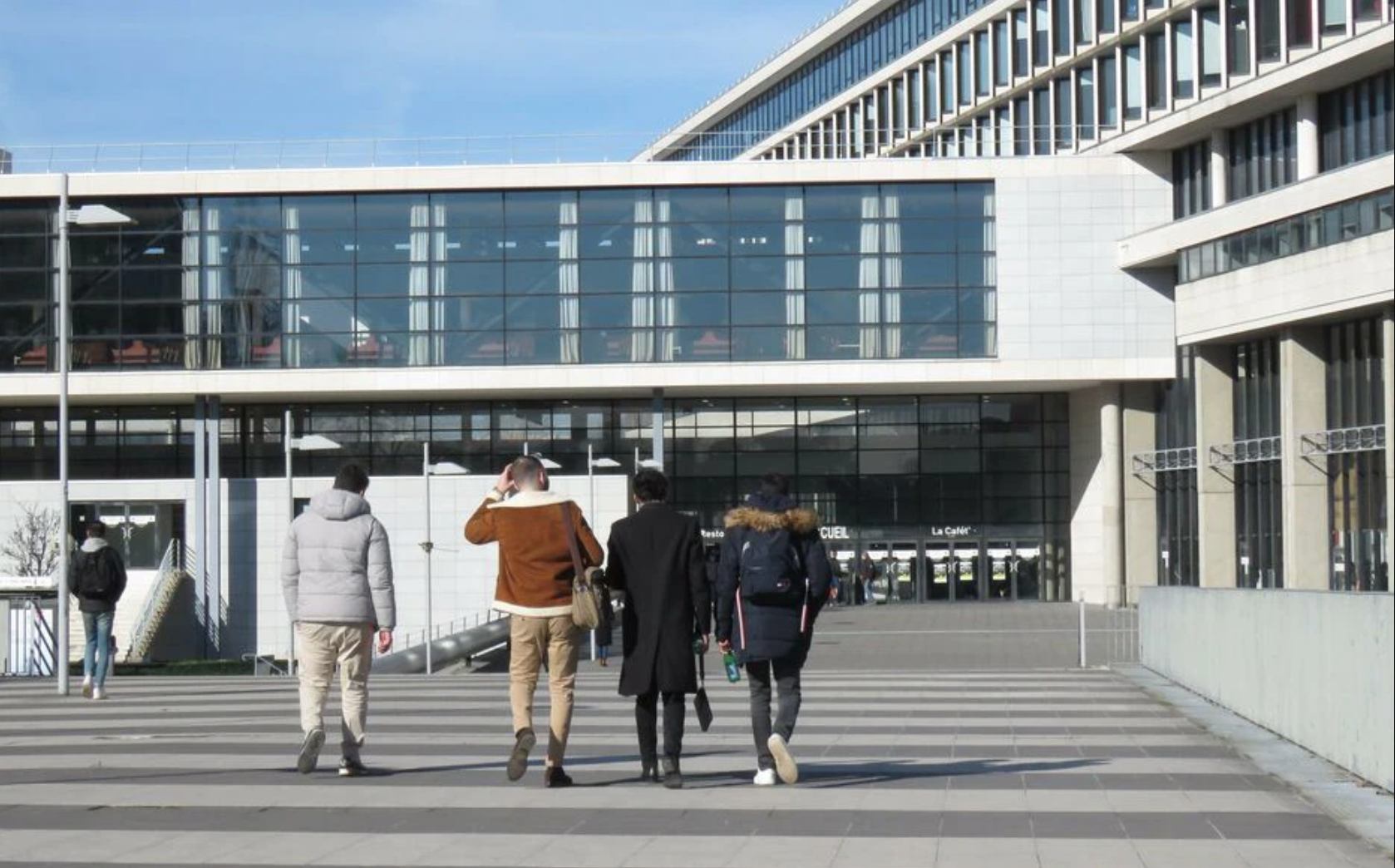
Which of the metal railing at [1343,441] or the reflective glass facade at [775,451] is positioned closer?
the metal railing at [1343,441]

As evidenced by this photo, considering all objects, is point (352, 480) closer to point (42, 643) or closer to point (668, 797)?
point (668, 797)

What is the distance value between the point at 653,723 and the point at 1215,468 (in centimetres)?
5119

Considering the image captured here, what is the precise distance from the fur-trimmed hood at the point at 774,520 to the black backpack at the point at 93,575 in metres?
10.8

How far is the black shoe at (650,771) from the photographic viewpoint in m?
12.2

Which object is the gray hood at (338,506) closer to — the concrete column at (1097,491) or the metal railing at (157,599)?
the metal railing at (157,599)

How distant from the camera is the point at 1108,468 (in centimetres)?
6544

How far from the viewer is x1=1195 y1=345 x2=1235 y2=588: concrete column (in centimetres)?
6081

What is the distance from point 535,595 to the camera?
12.0m

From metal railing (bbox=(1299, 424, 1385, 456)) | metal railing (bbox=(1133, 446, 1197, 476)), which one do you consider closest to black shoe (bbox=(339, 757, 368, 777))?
metal railing (bbox=(1299, 424, 1385, 456))

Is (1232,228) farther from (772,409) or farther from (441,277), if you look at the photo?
(441,277)

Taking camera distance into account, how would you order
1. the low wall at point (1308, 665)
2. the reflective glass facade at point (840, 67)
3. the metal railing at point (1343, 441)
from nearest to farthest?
the low wall at point (1308, 665) < the metal railing at point (1343, 441) < the reflective glass facade at point (840, 67)

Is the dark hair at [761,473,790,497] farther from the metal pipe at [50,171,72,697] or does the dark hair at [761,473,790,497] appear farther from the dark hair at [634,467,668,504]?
the metal pipe at [50,171,72,697]

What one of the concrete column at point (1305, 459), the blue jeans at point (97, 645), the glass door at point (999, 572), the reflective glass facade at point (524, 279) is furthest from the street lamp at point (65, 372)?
the glass door at point (999, 572)

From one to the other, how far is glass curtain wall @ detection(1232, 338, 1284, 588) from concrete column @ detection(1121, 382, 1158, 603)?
5.10m
